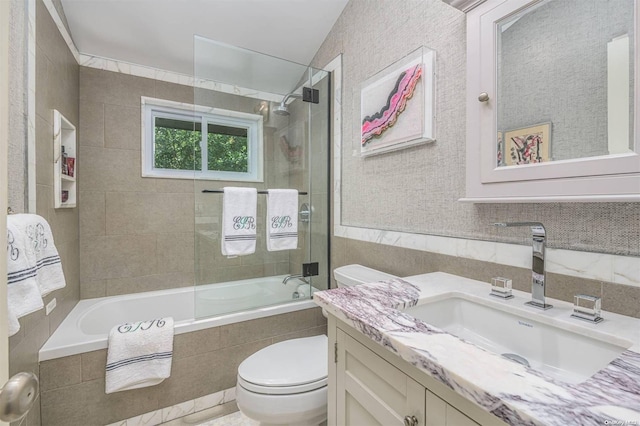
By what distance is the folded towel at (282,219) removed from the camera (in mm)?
2012

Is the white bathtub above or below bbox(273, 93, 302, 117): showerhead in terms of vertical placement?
below

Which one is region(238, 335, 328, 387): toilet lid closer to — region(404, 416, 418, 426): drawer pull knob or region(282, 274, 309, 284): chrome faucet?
region(282, 274, 309, 284): chrome faucet

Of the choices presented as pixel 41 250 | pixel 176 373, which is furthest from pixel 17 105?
pixel 176 373

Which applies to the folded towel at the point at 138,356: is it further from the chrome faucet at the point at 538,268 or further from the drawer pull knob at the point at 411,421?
→ the chrome faucet at the point at 538,268

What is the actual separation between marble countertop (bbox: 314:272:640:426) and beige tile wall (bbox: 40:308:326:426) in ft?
3.71

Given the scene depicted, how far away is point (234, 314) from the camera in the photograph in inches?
71.7

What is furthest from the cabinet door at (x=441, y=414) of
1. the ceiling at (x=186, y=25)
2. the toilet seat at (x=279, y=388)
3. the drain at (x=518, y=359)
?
the ceiling at (x=186, y=25)

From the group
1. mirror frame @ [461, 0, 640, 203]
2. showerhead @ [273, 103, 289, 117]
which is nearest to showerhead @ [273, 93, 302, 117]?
showerhead @ [273, 103, 289, 117]

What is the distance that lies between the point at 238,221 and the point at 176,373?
95cm

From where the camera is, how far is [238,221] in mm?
1879

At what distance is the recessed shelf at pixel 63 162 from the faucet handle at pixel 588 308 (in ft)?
7.88

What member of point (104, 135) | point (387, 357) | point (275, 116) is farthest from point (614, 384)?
point (104, 135)

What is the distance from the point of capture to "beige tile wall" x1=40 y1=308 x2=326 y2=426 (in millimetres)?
1403

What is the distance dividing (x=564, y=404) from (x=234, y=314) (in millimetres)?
1708
